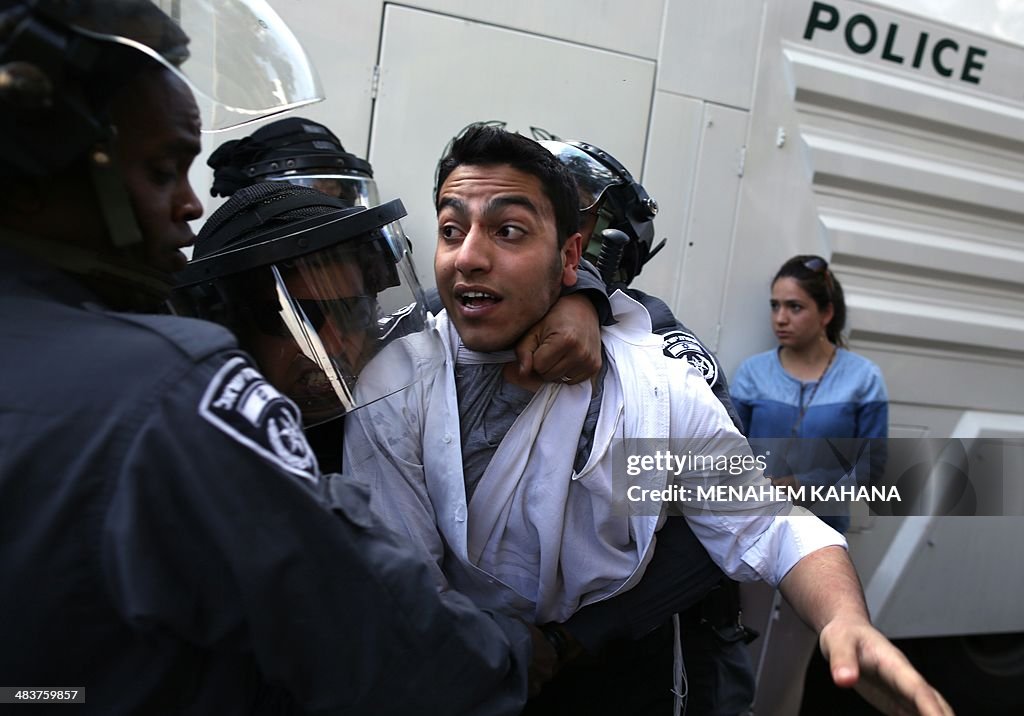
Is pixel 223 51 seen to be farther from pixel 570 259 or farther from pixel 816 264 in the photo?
pixel 816 264

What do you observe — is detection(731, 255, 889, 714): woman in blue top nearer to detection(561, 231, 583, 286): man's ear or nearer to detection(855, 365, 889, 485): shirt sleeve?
detection(855, 365, 889, 485): shirt sleeve

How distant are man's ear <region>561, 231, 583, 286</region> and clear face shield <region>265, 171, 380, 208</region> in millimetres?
709

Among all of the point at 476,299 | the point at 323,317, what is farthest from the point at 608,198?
the point at 323,317

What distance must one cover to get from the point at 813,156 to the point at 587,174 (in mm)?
1104

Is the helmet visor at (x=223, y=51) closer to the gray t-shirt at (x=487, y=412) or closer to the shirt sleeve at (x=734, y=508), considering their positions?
the gray t-shirt at (x=487, y=412)

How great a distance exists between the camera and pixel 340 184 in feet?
7.41

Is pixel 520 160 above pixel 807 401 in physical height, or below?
above

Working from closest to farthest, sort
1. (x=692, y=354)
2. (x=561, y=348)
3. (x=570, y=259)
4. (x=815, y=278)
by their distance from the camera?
(x=561, y=348), (x=570, y=259), (x=692, y=354), (x=815, y=278)

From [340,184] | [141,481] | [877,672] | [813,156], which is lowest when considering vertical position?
[877,672]

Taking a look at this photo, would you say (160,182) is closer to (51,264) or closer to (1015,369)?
(51,264)

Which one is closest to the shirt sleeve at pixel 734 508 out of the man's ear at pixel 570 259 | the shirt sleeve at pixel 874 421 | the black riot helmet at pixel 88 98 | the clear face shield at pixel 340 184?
the man's ear at pixel 570 259

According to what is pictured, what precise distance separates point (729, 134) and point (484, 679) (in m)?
2.26

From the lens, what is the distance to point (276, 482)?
35.1 inches

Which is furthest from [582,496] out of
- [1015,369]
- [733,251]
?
[1015,369]
